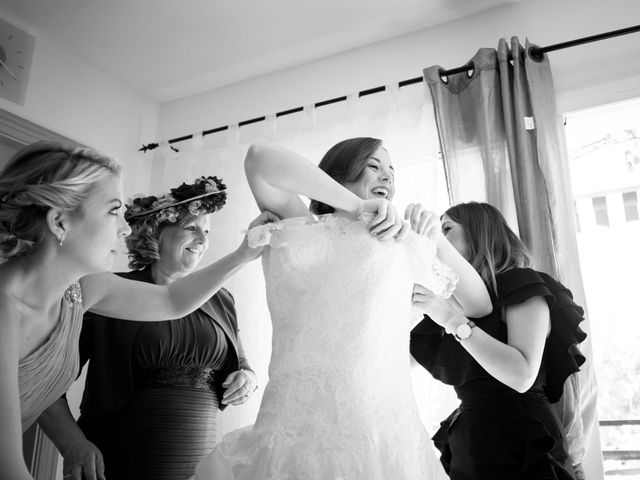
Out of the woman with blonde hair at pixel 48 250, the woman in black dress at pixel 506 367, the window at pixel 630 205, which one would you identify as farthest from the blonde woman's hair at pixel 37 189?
the window at pixel 630 205

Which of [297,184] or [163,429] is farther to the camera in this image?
[163,429]

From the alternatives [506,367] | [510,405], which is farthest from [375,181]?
[510,405]

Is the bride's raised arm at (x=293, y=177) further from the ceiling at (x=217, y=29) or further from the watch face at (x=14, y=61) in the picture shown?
the watch face at (x=14, y=61)

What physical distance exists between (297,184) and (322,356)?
39cm

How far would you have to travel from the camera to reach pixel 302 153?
294 centimetres

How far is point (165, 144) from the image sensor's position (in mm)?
3344

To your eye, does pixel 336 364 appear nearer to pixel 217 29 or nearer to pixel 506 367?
pixel 506 367

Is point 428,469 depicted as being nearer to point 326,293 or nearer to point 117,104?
point 326,293

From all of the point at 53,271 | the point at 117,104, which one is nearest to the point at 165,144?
the point at 117,104

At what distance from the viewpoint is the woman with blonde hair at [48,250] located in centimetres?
114

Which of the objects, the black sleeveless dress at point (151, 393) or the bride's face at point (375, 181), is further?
the black sleeveless dress at point (151, 393)

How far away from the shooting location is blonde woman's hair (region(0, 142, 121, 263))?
3.74 feet

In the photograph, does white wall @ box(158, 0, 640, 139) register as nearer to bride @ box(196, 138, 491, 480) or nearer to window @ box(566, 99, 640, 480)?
window @ box(566, 99, 640, 480)

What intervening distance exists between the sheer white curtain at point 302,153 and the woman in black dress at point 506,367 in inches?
25.8
